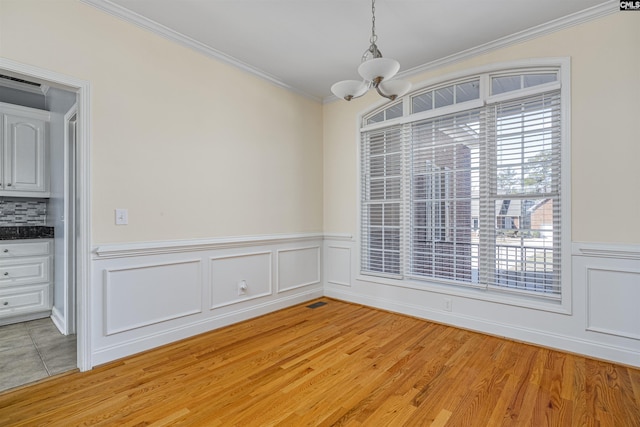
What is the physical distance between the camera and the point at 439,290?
3484 mm

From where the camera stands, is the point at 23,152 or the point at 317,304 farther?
the point at 317,304

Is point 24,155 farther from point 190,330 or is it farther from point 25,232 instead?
point 190,330

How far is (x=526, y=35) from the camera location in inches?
114

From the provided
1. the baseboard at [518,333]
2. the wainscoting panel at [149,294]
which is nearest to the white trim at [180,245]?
the wainscoting panel at [149,294]

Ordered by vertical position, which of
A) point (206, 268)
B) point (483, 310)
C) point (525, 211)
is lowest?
point (483, 310)

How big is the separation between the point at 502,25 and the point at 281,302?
372 centimetres

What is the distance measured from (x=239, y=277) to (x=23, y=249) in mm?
2432

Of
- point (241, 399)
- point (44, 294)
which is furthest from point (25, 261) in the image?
point (241, 399)

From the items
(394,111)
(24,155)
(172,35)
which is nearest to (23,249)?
(24,155)

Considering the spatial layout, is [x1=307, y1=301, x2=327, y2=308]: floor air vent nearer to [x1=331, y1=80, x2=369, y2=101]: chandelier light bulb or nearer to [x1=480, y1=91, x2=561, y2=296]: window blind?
[x1=480, y1=91, x2=561, y2=296]: window blind

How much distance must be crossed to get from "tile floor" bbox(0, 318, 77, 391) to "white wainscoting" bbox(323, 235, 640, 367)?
3.41 metres

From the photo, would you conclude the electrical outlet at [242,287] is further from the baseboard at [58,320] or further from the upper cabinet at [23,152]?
the upper cabinet at [23,152]

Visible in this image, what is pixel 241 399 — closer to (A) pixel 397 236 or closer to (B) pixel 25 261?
(A) pixel 397 236

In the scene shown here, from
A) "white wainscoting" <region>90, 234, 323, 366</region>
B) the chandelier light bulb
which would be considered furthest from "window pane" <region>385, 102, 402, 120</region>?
"white wainscoting" <region>90, 234, 323, 366</region>
